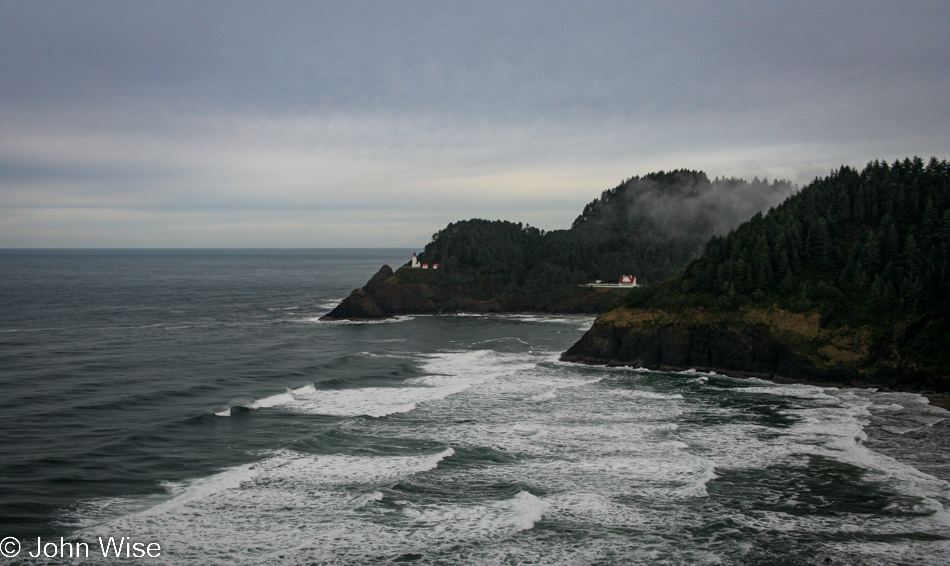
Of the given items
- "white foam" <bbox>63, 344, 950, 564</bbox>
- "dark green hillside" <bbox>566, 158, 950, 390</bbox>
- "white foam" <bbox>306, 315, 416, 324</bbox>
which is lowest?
"white foam" <bbox>63, 344, 950, 564</bbox>

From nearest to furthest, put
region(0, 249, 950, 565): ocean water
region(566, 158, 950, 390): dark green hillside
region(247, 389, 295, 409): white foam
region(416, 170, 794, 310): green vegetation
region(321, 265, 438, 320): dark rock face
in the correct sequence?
region(0, 249, 950, 565): ocean water < region(247, 389, 295, 409): white foam < region(566, 158, 950, 390): dark green hillside < region(321, 265, 438, 320): dark rock face < region(416, 170, 794, 310): green vegetation

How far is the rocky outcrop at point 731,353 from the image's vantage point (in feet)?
172

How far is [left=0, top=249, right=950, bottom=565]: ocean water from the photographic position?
80.4 feet

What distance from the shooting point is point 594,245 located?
A: 14712 cm

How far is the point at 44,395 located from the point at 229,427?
18113 mm

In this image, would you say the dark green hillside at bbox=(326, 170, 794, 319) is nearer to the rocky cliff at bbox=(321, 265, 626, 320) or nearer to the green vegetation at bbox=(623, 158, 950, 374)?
the rocky cliff at bbox=(321, 265, 626, 320)

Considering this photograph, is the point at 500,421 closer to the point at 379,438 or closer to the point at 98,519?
the point at 379,438

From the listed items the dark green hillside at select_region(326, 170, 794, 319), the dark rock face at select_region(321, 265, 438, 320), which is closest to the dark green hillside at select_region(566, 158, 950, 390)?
the dark green hillside at select_region(326, 170, 794, 319)

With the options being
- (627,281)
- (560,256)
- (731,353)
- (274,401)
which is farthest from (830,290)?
(560,256)

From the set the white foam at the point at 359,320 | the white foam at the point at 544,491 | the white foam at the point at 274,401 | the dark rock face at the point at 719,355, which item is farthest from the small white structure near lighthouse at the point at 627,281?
the white foam at the point at 274,401

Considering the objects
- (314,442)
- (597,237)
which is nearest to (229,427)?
(314,442)

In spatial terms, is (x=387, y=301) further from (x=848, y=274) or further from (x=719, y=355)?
(x=848, y=274)

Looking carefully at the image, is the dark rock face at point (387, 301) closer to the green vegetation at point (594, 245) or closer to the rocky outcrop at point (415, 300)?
the rocky outcrop at point (415, 300)

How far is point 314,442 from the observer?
122 ft
